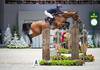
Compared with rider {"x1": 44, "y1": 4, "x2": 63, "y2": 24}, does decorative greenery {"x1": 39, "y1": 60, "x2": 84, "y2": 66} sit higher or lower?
lower

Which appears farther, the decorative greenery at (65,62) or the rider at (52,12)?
the rider at (52,12)

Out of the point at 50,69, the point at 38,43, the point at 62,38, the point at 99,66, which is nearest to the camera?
the point at 50,69

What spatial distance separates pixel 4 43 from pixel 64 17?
1118 centimetres

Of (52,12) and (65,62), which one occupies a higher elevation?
(52,12)

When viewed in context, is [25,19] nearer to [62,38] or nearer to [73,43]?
A: [62,38]

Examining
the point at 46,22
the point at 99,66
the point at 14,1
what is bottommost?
the point at 99,66

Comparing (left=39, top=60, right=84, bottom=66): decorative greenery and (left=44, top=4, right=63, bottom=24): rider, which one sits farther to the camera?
(left=44, top=4, right=63, bottom=24): rider

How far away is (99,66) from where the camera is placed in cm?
1291

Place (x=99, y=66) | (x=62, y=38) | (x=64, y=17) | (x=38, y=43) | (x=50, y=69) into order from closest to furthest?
(x=50, y=69)
(x=99, y=66)
(x=64, y=17)
(x=62, y=38)
(x=38, y=43)

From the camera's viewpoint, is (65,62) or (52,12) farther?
(52,12)

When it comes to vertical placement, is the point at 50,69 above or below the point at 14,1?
below

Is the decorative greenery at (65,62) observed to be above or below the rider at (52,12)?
below

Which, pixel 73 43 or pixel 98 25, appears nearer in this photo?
pixel 73 43

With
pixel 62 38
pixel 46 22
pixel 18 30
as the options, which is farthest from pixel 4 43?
pixel 46 22
